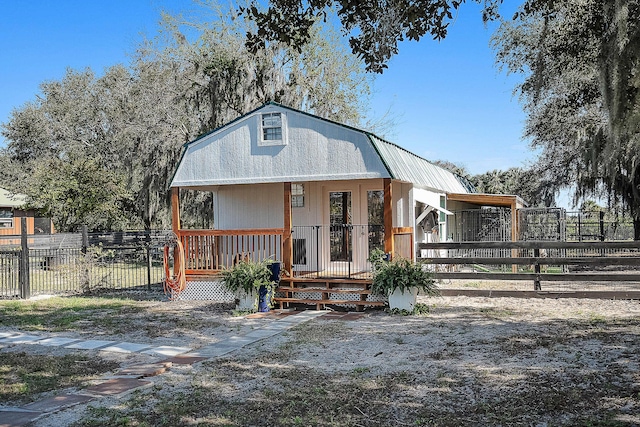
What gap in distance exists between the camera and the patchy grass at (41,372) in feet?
18.2

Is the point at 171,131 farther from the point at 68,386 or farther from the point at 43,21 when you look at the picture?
the point at 68,386

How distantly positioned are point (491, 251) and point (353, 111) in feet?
30.8

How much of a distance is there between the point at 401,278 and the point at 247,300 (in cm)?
304

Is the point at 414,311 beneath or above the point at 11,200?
beneath

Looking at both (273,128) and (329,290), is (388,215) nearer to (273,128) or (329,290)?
(329,290)

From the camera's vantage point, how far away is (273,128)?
11680 millimetres

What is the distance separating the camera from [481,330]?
820 centimetres

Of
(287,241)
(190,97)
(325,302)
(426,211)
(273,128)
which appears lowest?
(325,302)

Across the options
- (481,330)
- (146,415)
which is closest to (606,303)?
(481,330)

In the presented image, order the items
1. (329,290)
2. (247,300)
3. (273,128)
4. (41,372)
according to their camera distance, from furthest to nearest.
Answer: (273,128), (329,290), (247,300), (41,372)

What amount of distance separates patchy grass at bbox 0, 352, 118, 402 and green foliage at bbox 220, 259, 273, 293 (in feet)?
12.2

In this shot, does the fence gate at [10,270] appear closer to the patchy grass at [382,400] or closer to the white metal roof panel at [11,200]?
the patchy grass at [382,400]

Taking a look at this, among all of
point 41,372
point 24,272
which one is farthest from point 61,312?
point 41,372

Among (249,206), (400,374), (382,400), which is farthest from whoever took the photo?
(249,206)
